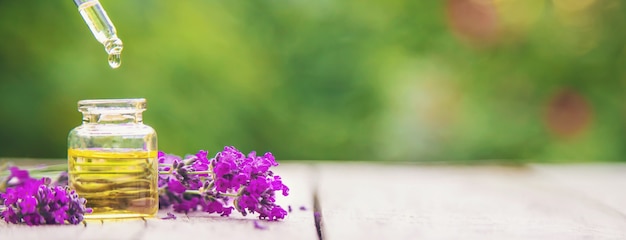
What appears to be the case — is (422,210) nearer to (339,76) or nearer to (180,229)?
(180,229)

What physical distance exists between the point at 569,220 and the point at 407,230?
355 mm

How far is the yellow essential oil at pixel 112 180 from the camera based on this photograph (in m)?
1.39

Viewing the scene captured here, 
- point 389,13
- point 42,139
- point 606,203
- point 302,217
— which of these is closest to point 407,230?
point 302,217

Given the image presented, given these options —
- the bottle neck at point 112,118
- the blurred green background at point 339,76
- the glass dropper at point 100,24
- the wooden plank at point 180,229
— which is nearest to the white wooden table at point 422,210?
the wooden plank at point 180,229

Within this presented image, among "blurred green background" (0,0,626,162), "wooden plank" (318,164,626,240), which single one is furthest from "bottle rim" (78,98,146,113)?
"blurred green background" (0,0,626,162)

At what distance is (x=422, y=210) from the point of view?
66.5 inches

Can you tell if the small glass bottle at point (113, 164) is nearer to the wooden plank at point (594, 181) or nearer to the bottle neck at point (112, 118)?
the bottle neck at point (112, 118)

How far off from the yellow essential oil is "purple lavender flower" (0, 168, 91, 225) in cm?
3

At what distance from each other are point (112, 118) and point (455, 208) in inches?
27.5

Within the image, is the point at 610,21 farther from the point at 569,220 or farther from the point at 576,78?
the point at 569,220

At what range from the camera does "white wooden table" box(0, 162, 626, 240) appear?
4.45ft

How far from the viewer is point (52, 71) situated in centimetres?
335

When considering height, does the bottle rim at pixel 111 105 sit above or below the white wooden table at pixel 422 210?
above

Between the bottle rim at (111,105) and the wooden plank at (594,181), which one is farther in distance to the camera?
the wooden plank at (594,181)
